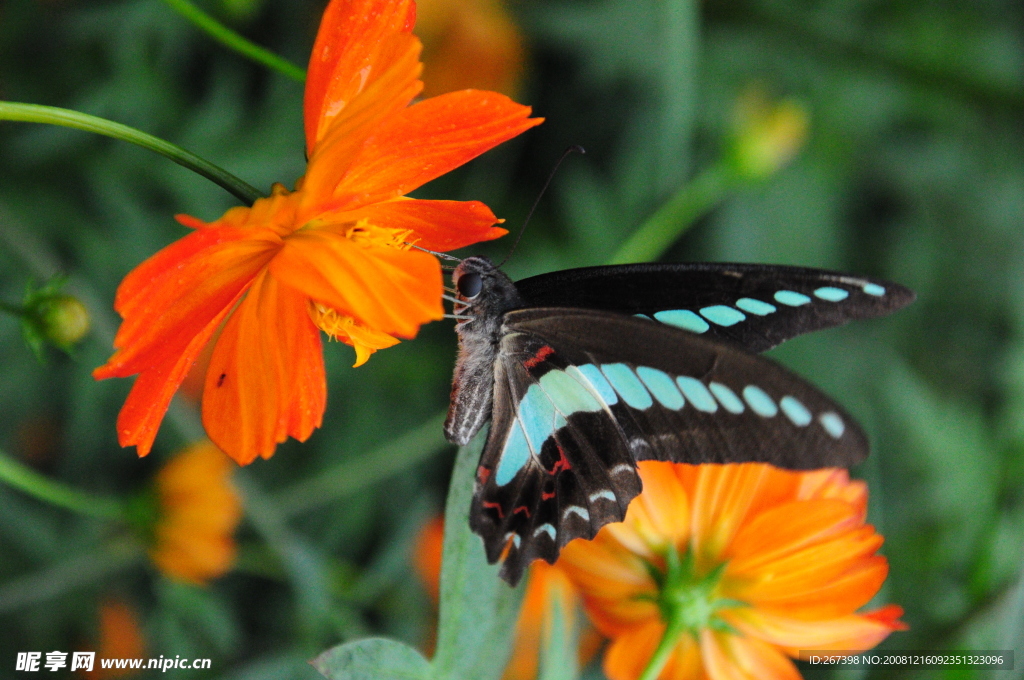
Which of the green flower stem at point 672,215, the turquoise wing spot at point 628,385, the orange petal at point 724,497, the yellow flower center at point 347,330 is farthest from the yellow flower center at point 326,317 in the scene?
Result: the green flower stem at point 672,215

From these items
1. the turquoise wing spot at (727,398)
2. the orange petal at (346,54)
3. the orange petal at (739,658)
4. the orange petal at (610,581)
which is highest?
the orange petal at (346,54)

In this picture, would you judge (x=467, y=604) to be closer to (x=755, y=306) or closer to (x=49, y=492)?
(x=755, y=306)

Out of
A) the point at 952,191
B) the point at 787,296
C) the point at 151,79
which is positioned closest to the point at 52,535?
the point at 151,79

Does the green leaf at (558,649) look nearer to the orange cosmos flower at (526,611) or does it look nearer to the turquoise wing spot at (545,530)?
the turquoise wing spot at (545,530)

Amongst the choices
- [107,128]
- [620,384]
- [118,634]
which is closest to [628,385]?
[620,384]

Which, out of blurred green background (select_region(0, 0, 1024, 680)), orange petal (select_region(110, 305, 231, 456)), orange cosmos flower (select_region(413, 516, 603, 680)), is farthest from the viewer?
blurred green background (select_region(0, 0, 1024, 680))

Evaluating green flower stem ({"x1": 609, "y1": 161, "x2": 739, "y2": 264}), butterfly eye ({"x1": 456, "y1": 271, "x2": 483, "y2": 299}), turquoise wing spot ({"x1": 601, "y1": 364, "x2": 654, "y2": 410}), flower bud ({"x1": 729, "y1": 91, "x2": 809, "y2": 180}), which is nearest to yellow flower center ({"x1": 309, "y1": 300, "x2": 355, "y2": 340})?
butterfly eye ({"x1": 456, "y1": 271, "x2": 483, "y2": 299})

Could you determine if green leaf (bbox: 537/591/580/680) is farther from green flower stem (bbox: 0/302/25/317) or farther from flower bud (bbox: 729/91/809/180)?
flower bud (bbox: 729/91/809/180)
